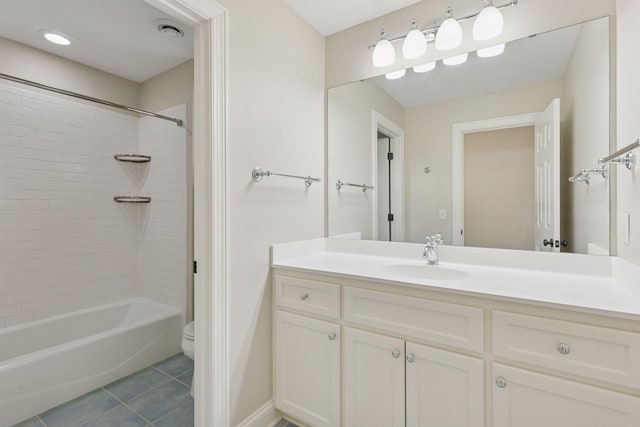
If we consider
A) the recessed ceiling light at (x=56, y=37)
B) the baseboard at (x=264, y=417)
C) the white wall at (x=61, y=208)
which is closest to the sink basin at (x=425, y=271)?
the baseboard at (x=264, y=417)

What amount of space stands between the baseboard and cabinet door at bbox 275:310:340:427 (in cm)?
5

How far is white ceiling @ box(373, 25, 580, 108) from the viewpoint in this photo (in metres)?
1.41

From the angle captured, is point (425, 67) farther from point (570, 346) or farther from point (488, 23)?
point (570, 346)

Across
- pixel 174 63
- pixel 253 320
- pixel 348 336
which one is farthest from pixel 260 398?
pixel 174 63

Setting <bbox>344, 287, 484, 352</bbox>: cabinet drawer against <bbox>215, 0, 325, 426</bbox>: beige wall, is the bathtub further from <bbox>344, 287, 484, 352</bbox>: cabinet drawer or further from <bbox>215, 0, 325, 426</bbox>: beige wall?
<bbox>344, 287, 484, 352</bbox>: cabinet drawer

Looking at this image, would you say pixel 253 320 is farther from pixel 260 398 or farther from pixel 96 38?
pixel 96 38

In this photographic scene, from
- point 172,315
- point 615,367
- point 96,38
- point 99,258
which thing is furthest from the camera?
point 99,258

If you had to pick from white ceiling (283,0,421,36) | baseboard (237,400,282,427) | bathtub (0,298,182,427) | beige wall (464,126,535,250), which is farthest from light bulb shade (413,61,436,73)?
bathtub (0,298,182,427)

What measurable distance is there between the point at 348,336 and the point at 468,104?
1419 millimetres

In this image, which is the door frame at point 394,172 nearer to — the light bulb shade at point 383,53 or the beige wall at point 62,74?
the light bulb shade at point 383,53

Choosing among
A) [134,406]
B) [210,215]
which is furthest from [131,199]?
[210,215]

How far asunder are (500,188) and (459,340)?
91 centimetres

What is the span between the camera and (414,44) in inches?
65.5

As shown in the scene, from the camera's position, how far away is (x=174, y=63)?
2.48 metres
